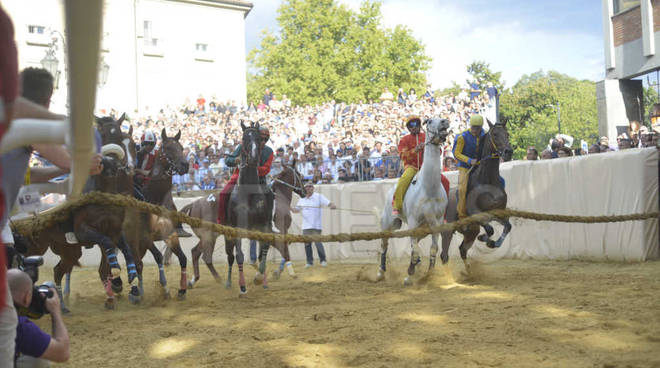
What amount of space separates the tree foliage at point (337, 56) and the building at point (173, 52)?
568cm

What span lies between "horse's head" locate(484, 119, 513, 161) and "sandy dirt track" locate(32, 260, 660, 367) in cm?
189

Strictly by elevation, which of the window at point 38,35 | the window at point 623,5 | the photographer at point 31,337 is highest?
the window at point 38,35

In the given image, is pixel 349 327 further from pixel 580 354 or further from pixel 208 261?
pixel 208 261

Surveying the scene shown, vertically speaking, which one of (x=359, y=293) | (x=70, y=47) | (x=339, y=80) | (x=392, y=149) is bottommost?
(x=359, y=293)

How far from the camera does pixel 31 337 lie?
9.27ft

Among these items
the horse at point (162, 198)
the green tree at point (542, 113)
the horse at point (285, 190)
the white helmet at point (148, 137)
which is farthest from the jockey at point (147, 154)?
the green tree at point (542, 113)

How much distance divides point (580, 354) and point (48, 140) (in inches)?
160

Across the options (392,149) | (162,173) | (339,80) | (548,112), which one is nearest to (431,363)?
(162,173)

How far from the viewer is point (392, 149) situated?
16.0 meters

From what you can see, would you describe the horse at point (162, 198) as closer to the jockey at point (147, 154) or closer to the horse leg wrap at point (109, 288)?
the jockey at point (147, 154)

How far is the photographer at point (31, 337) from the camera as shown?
2818 mm

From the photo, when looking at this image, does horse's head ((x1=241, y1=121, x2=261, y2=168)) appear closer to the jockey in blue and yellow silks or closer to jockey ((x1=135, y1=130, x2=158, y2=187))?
jockey ((x1=135, y1=130, x2=158, y2=187))

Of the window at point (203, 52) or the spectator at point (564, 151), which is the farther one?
the window at point (203, 52)

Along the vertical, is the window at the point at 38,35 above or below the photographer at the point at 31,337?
above
